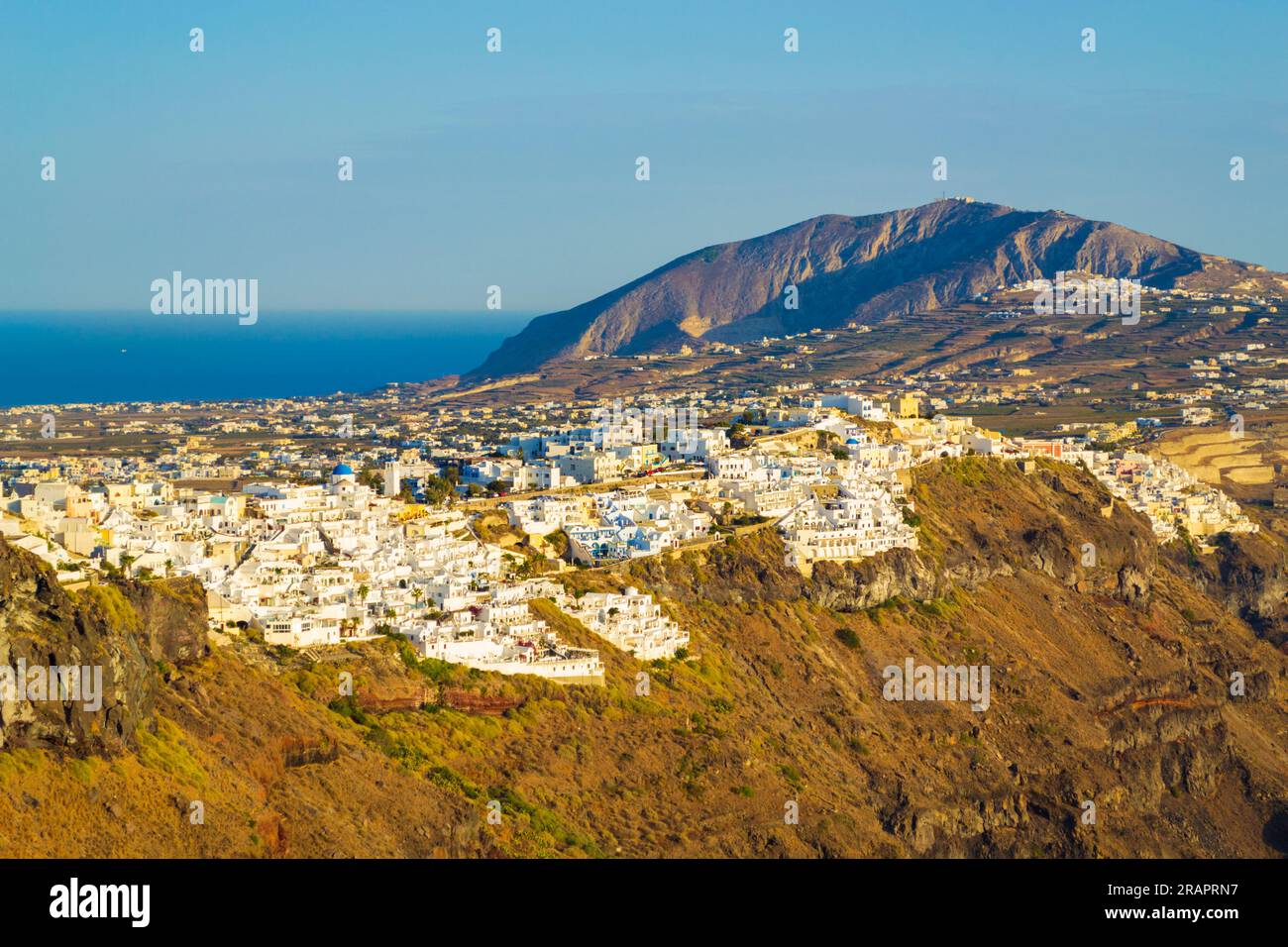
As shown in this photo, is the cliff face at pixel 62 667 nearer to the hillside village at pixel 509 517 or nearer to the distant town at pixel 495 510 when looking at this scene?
the hillside village at pixel 509 517

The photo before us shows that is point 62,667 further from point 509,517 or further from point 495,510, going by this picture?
point 495,510

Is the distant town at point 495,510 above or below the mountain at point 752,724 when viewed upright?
above

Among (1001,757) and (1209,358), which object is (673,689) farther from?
(1209,358)

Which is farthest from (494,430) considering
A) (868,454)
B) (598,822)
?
(598,822)

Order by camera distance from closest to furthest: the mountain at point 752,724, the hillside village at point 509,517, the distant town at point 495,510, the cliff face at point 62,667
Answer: the cliff face at point 62,667 < the mountain at point 752,724 < the hillside village at point 509,517 < the distant town at point 495,510

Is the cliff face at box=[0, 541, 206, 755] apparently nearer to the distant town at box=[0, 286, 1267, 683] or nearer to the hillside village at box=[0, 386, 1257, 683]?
the hillside village at box=[0, 386, 1257, 683]

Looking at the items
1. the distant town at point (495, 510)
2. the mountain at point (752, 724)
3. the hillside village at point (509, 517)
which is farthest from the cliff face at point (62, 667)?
the distant town at point (495, 510)

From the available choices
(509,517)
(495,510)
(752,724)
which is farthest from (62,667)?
(495,510)
